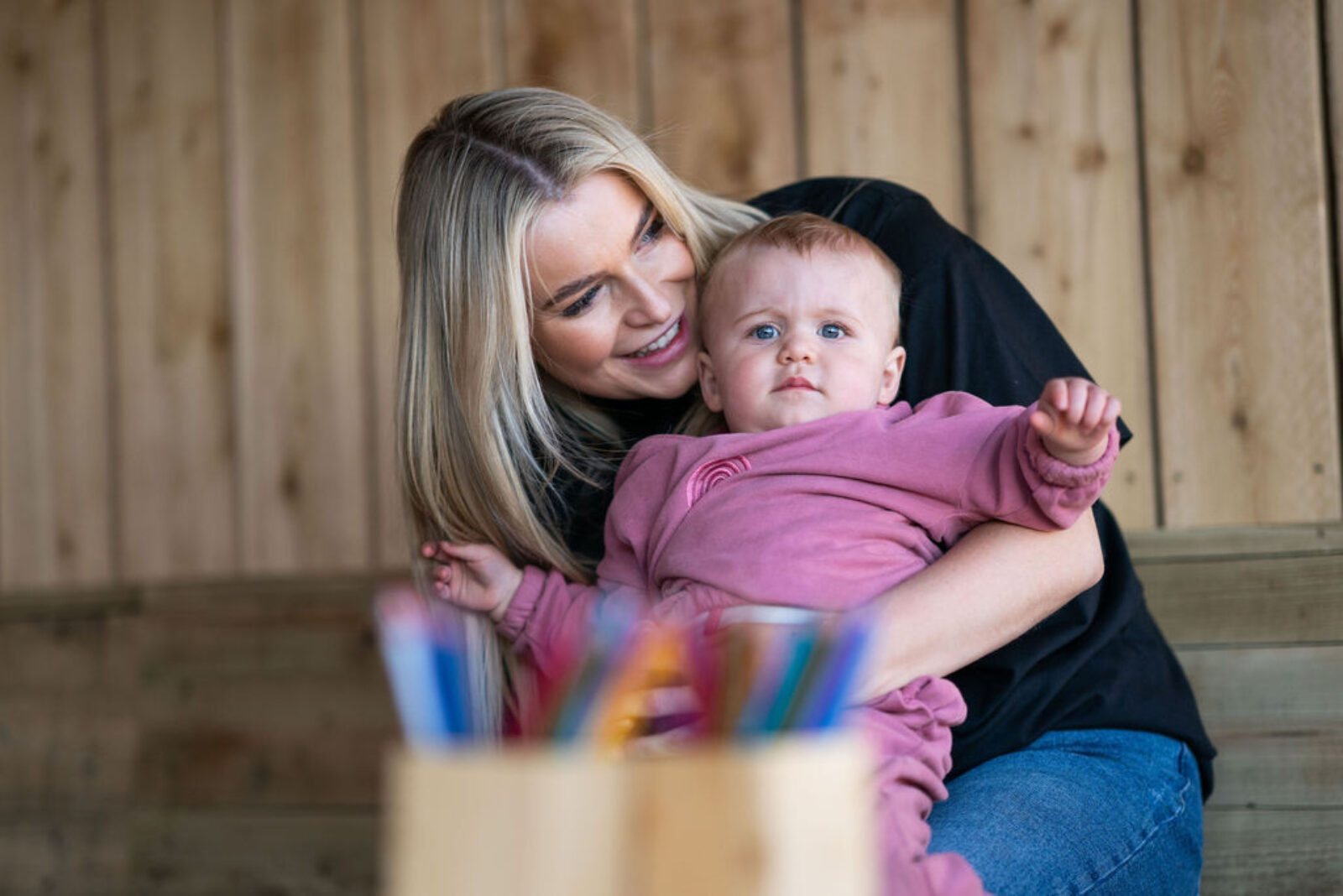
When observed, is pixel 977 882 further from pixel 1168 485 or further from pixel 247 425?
pixel 247 425

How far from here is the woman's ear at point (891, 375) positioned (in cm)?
142

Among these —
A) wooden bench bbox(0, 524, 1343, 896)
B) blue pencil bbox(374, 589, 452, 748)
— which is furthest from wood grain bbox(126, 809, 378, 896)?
blue pencil bbox(374, 589, 452, 748)

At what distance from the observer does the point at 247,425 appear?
2.36 m

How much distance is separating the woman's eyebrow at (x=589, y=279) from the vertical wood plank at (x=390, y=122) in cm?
76

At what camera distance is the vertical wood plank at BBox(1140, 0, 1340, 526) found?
5.91 feet

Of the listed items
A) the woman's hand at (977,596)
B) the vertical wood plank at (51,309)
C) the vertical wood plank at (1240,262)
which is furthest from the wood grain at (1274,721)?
the vertical wood plank at (51,309)

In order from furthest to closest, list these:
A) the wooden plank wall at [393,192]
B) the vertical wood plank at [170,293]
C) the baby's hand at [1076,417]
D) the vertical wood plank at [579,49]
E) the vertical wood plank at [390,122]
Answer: the vertical wood plank at [170,293], the vertical wood plank at [390,122], the vertical wood plank at [579,49], the wooden plank wall at [393,192], the baby's hand at [1076,417]

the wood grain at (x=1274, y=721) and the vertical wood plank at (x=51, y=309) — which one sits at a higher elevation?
the vertical wood plank at (x=51, y=309)

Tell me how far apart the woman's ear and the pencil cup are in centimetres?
89

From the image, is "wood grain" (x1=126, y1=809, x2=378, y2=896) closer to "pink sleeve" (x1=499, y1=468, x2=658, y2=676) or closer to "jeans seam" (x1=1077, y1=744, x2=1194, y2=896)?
"pink sleeve" (x1=499, y1=468, x2=658, y2=676)

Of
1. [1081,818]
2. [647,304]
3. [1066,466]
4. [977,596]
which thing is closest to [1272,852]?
[1081,818]

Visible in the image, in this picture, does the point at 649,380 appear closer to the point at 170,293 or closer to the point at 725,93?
the point at 725,93

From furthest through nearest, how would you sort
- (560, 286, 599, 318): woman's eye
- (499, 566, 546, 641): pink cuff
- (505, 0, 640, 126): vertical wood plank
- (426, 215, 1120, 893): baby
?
(505, 0, 640, 126): vertical wood plank < (560, 286, 599, 318): woman's eye < (499, 566, 546, 641): pink cuff < (426, 215, 1120, 893): baby

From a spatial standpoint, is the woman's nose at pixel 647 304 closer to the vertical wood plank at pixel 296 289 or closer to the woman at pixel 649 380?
the woman at pixel 649 380
